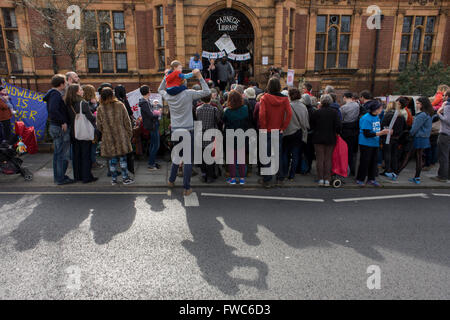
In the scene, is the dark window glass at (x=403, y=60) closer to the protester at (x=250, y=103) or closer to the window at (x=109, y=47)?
the protester at (x=250, y=103)

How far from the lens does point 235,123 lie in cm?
669

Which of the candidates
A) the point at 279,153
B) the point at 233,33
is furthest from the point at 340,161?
the point at 233,33

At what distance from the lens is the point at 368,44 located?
16.1 m

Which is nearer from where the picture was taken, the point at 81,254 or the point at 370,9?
the point at 81,254

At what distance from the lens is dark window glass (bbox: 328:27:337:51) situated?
15.9 m

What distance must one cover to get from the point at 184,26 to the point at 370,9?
30.2 feet

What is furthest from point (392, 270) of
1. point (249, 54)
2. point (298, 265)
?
point (249, 54)

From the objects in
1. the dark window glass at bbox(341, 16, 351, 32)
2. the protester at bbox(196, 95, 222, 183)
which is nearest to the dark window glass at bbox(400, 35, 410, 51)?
the dark window glass at bbox(341, 16, 351, 32)

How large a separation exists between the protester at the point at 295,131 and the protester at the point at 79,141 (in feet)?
13.5

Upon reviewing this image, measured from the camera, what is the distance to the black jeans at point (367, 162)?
6.83m

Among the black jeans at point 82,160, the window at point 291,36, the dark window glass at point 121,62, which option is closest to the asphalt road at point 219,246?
the black jeans at point 82,160

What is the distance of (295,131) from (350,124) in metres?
1.48

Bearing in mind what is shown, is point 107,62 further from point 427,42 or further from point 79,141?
point 427,42

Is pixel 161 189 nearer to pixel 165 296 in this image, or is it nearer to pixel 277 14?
pixel 165 296
